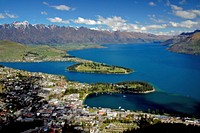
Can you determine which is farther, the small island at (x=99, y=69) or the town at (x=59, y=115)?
the small island at (x=99, y=69)

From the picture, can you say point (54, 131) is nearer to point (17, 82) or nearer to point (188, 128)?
point (188, 128)

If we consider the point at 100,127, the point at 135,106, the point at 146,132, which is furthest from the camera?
the point at 135,106

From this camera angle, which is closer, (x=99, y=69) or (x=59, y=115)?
(x=59, y=115)

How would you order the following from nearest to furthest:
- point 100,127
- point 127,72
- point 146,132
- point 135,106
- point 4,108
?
1. point 146,132
2. point 100,127
3. point 4,108
4. point 135,106
5. point 127,72

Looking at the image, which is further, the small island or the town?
the small island

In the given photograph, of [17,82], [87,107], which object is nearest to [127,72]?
[17,82]

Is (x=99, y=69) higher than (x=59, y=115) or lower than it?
higher

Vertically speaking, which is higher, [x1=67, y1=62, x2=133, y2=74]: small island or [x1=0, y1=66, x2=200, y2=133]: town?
[x1=67, y1=62, x2=133, y2=74]: small island

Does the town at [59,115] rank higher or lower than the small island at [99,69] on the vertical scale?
lower
